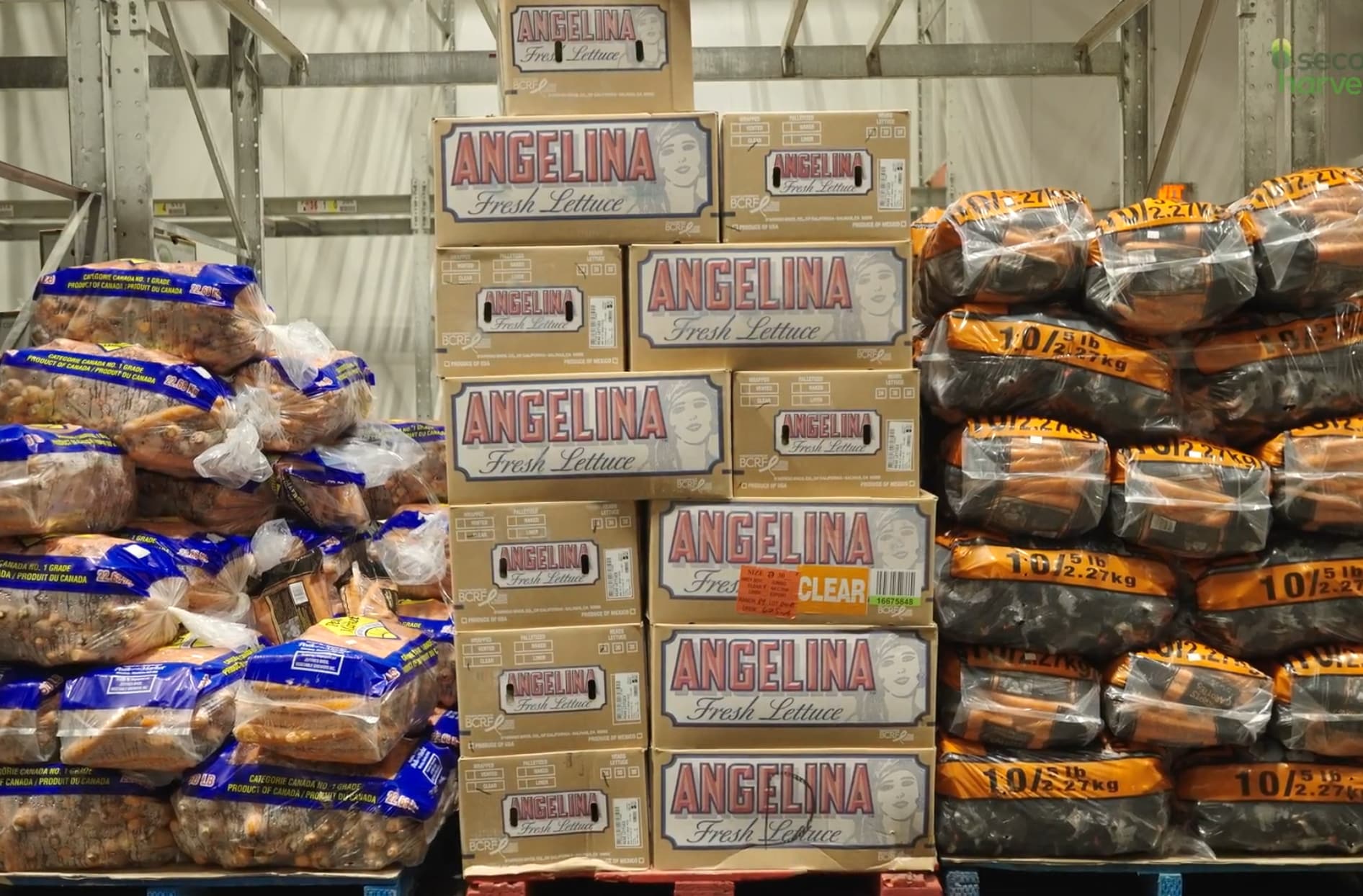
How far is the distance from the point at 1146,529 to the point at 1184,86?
2.64 metres

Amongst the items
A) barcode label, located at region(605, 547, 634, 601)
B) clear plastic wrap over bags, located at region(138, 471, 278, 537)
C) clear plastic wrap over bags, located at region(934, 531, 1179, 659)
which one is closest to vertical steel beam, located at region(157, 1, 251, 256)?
clear plastic wrap over bags, located at region(138, 471, 278, 537)

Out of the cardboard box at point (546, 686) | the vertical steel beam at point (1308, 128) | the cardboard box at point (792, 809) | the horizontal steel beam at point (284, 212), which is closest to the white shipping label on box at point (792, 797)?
the cardboard box at point (792, 809)

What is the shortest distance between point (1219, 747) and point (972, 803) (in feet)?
2.44

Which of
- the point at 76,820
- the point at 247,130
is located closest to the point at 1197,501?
the point at 76,820

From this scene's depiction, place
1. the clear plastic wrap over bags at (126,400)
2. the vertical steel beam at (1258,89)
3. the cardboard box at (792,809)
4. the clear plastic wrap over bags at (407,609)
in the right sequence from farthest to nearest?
1. the vertical steel beam at (1258,89)
2. the clear plastic wrap over bags at (407,609)
3. the clear plastic wrap over bags at (126,400)
4. the cardboard box at (792,809)

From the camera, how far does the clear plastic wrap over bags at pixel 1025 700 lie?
267 cm

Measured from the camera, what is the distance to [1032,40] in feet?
23.1

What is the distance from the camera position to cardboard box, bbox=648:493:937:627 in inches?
103

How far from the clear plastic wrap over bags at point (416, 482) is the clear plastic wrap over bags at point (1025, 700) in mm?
2048

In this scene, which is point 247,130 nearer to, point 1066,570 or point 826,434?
point 826,434

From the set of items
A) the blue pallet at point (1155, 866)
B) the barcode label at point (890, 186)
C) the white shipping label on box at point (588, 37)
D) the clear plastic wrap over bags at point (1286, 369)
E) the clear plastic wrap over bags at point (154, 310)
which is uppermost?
the white shipping label on box at point (588, 37)

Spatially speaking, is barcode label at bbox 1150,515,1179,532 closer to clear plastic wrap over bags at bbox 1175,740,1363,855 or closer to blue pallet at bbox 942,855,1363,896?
clear plastic wrap over bags at bbox 1175,740,1363,855

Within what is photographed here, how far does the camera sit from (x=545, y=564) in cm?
261

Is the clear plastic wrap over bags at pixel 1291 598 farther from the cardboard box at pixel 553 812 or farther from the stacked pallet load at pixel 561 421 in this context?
the cardboard box at pixel 553 812
